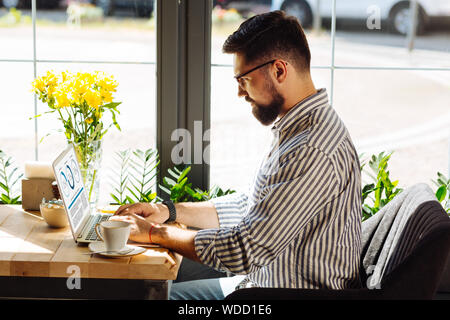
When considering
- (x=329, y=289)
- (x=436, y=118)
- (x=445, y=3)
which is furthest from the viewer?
(x=436, y=118)

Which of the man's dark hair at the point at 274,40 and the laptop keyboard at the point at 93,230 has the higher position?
the man's dark hair at the point at 274,40

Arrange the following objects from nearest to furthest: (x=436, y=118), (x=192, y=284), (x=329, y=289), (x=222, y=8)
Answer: (x=329, y=289), (x=192, y=284), (x=222, y=8), (x=436, y=118)

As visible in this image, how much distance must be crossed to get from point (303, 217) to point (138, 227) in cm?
56

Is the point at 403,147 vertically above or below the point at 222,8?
below

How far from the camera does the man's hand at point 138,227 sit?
2029mm

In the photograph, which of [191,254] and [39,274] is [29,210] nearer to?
[39,274]

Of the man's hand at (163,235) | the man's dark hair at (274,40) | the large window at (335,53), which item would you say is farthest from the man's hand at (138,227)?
the large window at (335,53)

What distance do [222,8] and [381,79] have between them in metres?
0.90

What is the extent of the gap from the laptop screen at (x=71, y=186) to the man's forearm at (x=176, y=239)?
27 centimetres

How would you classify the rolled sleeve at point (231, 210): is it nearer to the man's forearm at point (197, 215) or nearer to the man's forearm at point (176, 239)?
the man's forearm at point (197, 215)

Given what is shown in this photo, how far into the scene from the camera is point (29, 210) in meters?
2.41

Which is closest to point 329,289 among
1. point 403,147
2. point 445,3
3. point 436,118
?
point 445,3

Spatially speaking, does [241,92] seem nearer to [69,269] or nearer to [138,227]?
[138,227]

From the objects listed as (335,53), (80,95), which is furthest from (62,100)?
(335,53)
